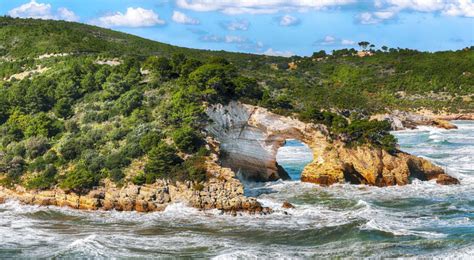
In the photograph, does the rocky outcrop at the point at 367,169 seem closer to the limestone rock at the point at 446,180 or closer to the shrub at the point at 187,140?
the limestone rock at the point at 446,180

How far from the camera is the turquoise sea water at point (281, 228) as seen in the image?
2819 cm

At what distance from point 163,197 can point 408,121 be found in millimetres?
72471

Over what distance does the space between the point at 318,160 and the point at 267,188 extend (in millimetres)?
4689

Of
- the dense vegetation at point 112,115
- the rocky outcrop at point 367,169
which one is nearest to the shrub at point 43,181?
the dense vegetation at point 112,115

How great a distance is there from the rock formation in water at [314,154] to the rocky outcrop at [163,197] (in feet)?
21.0

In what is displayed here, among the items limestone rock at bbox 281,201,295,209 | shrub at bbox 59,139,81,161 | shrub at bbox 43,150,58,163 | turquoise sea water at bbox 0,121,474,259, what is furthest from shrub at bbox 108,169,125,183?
limestone rock at bbox 281,201,295,209

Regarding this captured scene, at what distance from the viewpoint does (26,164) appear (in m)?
41.7

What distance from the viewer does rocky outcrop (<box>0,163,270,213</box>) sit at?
117ft

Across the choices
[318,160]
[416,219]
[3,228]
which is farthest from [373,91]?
[3,228]

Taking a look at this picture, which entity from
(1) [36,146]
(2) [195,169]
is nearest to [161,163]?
(2) [195,169]

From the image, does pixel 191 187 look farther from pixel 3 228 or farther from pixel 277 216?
pixel 3 228

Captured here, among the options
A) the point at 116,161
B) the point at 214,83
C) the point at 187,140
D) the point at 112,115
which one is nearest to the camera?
the point at 116,161

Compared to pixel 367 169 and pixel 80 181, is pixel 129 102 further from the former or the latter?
pixel 367 169

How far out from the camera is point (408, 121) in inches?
3964
